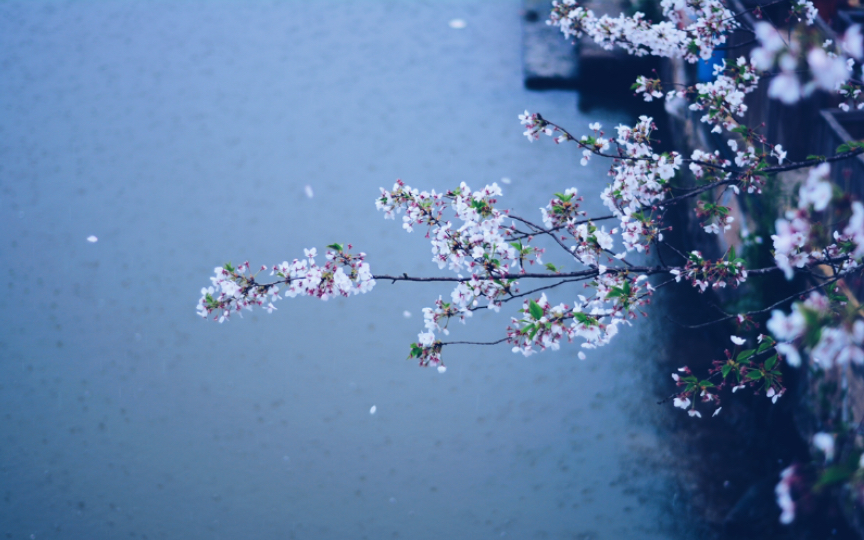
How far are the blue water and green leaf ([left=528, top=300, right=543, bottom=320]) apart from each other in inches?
77.3

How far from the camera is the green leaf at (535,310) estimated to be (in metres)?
2.51

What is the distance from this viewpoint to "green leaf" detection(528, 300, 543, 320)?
2506 millimetres

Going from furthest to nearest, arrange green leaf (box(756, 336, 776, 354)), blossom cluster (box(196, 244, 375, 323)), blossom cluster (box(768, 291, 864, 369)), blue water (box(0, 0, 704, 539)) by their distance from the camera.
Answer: blue water (box(0, 0, 704, 539))
blossom cluster (box(196, 244, 375, 323))
green leaf (box(756, 336, 776, 354))
blossom cluster (box(768, 291, 864, 369))

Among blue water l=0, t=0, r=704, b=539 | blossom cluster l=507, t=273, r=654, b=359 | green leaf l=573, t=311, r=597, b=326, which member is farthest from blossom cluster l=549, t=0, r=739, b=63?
blue water l=0, t=0, r=704, b=539

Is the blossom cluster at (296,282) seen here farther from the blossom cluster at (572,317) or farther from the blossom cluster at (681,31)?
the blossom cluster at (681,31)

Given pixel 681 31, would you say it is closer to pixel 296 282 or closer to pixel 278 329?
pixel 296 282

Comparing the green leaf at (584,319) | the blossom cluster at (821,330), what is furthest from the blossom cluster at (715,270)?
the blossom cluster at (821,330)

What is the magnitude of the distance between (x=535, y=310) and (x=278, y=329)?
314 centimetres

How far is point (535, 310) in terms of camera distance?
8.25 ft

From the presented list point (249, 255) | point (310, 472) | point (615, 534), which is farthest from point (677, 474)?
point (249, 255)

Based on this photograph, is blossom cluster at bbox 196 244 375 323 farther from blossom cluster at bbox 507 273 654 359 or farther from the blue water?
the blue water

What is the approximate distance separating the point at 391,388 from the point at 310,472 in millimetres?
799

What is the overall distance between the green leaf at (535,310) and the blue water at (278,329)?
6.44 feet

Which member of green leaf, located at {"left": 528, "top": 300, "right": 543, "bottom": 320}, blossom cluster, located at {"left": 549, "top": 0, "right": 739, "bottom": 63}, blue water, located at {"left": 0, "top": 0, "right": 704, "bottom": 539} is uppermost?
blossom cluster, located at {"left": 549, "top": 0, "right": 739, "bottom": 63}
